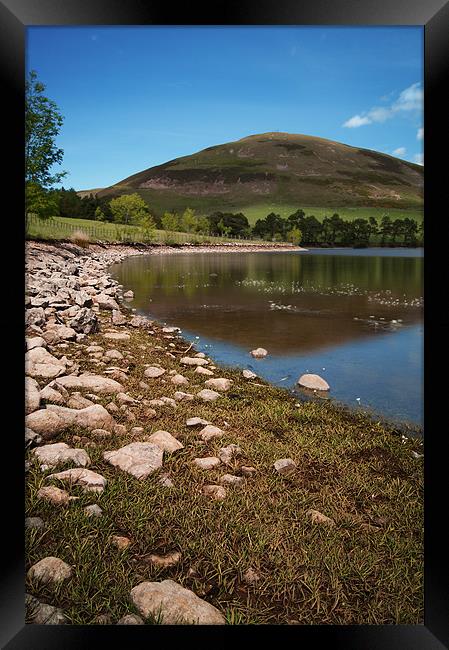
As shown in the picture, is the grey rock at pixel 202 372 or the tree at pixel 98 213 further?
the tree at pixel 98 213

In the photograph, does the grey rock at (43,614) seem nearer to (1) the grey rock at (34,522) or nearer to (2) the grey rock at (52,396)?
(1) the grey rock at (34,522)

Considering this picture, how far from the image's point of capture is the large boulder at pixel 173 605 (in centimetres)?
176

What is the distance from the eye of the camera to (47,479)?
232 centimetres

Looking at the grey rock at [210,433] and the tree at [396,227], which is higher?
the tree at [396,227]

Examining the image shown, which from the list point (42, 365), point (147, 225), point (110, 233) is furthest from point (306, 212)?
point (42, 365)

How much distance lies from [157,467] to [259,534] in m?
0.74

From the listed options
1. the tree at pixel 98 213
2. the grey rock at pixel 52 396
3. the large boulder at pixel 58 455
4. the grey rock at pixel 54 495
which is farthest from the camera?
the tree at pixel 98 213

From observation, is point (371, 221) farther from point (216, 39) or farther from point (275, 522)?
point (275, 522)

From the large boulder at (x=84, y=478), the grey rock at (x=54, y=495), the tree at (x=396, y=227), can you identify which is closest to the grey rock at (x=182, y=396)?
the large boulder at (x=84, y=478)

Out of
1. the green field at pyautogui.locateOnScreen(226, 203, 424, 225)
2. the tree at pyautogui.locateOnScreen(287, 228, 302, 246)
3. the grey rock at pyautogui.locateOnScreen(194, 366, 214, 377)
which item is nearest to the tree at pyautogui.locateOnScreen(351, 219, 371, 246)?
the green field at pyautogui.locateOnScreen(226, 203, 424, 225)

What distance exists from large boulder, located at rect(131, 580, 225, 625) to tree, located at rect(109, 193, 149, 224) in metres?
11.8

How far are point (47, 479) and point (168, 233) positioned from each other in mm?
18108

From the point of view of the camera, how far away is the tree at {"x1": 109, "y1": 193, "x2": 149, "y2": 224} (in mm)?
13261
